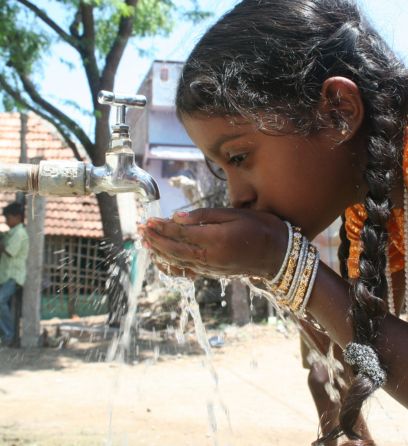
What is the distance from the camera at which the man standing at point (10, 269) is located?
6566 mm

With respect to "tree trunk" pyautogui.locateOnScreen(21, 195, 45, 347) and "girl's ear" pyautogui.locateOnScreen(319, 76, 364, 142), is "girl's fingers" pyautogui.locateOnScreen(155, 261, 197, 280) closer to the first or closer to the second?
"girl's ear" pyautogui.locateOnScreen(319, 76, 364, 142)

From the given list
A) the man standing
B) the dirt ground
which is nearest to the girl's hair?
the dirt ground

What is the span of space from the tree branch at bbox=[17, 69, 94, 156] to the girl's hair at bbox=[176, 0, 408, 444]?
561 centimetres

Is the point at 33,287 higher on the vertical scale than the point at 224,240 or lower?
lower

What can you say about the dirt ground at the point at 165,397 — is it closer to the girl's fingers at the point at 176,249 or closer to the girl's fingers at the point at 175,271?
the girl's fingers at the point at 175,271

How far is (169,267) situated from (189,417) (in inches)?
81.2

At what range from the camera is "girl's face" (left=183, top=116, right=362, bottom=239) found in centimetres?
141

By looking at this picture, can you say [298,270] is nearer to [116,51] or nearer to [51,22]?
[116,51]

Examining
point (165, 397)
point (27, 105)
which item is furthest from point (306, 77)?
point (27, 105)

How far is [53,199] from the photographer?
1051 cm

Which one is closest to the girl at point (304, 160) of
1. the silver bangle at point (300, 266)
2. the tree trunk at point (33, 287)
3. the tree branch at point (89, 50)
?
the silver bangle at point (300, 266)

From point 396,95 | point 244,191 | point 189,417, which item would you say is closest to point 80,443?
point 189,417

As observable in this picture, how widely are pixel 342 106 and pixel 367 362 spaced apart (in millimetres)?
563

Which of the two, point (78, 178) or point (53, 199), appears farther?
point (53, 199)
